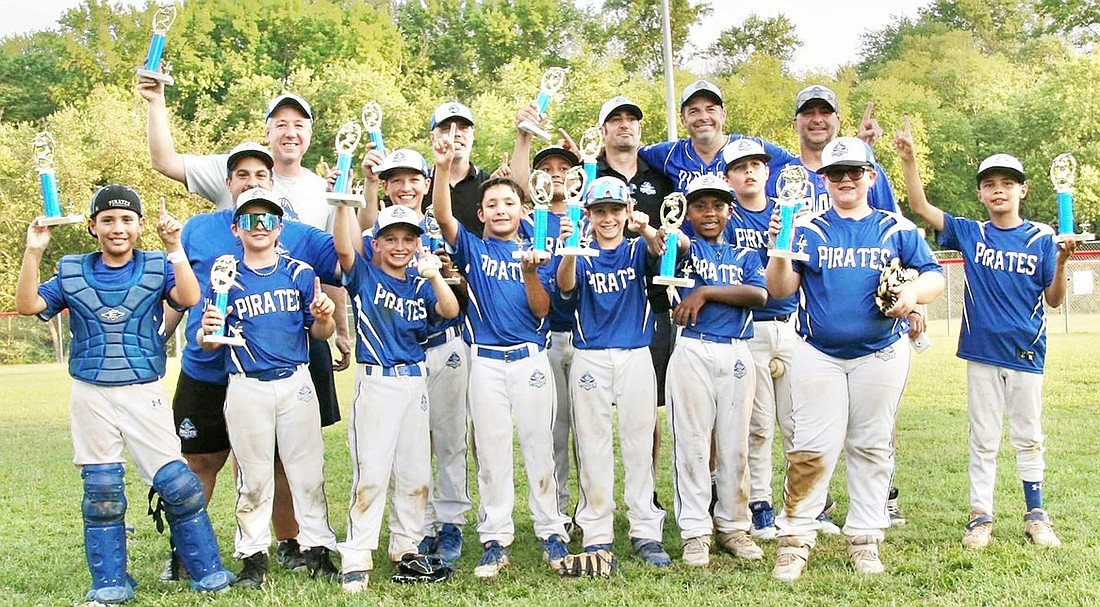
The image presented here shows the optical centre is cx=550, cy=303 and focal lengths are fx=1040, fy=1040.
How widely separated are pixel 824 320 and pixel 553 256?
4.86 ft

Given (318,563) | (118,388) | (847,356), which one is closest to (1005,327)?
(847,356)

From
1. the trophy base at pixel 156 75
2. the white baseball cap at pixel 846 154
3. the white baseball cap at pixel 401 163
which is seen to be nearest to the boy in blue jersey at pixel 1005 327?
the white baseball cap at pixel 846 154

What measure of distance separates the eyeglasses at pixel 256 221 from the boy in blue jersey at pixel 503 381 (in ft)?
2.68

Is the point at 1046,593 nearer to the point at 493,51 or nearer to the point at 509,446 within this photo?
the point at 509,446

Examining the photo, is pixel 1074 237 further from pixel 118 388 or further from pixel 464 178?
pixel 118 388

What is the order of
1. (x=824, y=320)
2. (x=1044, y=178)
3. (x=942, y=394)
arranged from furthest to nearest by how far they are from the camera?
1. (x=1044, y=178)
2. (x=942, y=394)
3. (x=824, y=320)

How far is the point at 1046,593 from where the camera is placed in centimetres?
462

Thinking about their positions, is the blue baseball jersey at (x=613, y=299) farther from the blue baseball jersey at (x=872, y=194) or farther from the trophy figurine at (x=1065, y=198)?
the trophy figurine at (x=1065, y=198)

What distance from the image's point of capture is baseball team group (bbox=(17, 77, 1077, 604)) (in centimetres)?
502

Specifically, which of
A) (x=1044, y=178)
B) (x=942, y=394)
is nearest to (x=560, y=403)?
(x=942, y=394)

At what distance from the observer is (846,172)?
5172 mm

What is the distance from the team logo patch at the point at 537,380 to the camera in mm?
5375

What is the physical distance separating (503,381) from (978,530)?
8.79 ft

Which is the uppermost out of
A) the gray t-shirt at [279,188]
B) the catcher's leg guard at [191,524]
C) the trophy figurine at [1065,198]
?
the gray t-shirt at [279,188]
